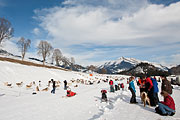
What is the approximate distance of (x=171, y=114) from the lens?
5.41 meters

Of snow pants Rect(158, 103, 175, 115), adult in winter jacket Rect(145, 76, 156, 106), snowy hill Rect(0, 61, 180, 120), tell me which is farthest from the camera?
adult in winter jacket Rect(145, 76, 156, 106)

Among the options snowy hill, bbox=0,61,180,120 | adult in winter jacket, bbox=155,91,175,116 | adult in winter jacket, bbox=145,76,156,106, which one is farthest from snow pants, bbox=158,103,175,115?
adult in winter jacket, bbox=145,76,156,106

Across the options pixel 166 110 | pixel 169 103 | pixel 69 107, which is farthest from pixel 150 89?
pixel 69 107

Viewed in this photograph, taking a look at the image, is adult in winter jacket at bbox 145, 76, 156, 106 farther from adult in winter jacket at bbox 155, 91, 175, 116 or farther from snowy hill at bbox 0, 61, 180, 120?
adult in winter jacket at bbox 155, 91, 175, 116

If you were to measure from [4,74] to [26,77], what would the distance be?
4.15m

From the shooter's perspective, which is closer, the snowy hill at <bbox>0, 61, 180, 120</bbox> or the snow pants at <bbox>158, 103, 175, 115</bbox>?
the snow pants at <bbox>158, 103, 175, 115</bbox>

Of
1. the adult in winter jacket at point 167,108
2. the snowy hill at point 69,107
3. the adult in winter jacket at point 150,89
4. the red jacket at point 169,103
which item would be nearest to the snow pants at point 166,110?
the adult in winter jacket at point 167,108

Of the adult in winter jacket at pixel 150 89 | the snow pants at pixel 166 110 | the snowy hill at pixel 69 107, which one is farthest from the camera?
the adult in winter jacket at pixel 150 89

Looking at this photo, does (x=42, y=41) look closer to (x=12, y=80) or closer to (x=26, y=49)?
(x=26, y=49)

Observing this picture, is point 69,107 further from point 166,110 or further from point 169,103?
point 169,103

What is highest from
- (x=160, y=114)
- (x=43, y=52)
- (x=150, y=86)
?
(x=43, y=52)

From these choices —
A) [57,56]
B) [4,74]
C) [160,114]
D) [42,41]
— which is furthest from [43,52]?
[160,114]

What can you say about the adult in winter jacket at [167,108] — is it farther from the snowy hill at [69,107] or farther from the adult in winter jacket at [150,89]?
the adult in winter jacket at [150,89]

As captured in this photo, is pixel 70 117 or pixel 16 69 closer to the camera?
pixel 70 117
